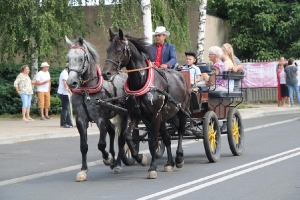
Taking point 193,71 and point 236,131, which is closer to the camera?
point 193,71

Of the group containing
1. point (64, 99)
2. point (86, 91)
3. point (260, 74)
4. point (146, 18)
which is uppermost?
point (146, 18)

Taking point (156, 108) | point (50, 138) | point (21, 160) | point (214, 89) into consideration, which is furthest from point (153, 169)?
point (50, 138)

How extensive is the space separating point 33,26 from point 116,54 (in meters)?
16.0

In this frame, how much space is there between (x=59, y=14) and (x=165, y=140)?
16.2m

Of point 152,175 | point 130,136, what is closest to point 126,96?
point 130,136

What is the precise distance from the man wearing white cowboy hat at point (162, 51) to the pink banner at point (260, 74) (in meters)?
21.6

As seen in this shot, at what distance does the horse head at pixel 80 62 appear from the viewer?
11.2 meters

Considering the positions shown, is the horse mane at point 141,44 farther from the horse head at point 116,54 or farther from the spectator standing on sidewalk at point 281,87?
the spectator standing on sidewalk at point 281,87

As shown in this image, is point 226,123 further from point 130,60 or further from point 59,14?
point 59,14

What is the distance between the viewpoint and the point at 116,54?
431 inches

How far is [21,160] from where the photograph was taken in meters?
14.5

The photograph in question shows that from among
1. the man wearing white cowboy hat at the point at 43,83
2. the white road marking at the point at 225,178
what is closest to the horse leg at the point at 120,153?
the white road marking at the point at 225,178

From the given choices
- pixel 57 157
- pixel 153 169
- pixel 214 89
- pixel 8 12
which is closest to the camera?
pixel 153 169

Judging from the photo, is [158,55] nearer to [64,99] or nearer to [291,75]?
[64,99]
